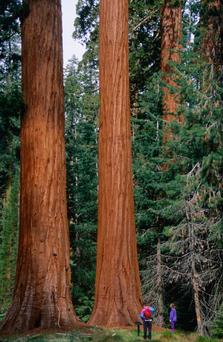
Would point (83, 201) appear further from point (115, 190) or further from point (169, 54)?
point (115, 190)

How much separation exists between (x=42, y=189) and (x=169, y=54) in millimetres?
11341

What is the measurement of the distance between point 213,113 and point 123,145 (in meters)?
4.85

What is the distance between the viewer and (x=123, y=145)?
9.49 metres

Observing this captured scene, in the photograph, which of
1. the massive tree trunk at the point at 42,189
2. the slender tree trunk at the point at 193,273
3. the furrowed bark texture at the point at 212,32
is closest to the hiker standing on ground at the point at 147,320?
the massive tree trunk at the point at 42,189

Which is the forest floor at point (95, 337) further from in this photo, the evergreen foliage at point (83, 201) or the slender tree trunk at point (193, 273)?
the evergreen foliage at point (83, 201)

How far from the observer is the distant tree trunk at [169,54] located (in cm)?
1731

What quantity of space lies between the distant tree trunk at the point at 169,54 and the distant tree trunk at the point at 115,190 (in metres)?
7.26

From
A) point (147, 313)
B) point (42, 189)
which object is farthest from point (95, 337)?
point (42, 189)

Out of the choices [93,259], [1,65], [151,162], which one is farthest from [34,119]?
[93,259]

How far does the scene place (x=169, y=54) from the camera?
59.4 feet

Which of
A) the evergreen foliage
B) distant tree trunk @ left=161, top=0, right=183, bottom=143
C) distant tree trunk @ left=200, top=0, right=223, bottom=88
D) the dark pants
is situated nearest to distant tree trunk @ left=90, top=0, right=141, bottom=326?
the dark pants

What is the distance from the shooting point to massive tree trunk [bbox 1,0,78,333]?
785cm

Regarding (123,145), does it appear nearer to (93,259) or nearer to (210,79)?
(210,79)

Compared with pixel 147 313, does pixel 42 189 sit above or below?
above
